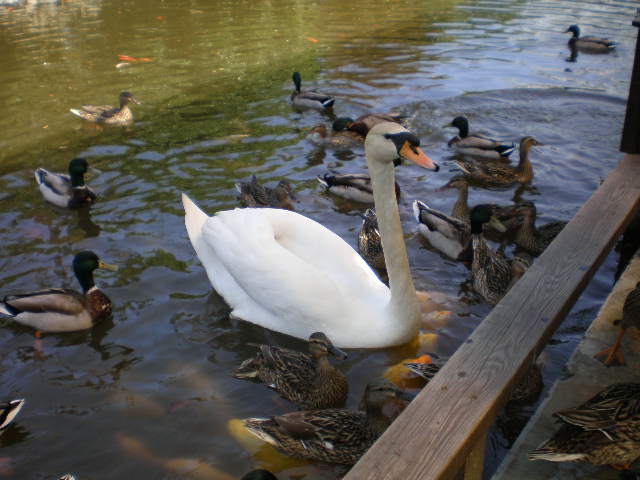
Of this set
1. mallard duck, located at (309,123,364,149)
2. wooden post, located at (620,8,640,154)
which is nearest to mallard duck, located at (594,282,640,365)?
wooden post, located at (620,8,640,154)

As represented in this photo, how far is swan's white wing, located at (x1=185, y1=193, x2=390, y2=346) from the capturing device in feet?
15.8

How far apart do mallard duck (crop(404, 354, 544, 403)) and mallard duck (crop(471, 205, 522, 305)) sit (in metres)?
1.25

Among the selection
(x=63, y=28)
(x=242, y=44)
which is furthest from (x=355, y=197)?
(x=63, y=28)

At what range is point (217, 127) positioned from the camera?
33.4 feet

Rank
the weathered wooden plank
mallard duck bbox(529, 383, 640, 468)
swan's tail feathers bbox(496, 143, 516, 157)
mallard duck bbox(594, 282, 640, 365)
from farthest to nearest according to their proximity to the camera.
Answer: swan's tail feathers bbox(496, 143, 516, 157)
mallard duck bbox(594, 282, 640, 365)
mallard duck bbox(529, 383, 640, 468)
the weathered wooden plank

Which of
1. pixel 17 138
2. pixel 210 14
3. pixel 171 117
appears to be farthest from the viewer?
pixel 210 14

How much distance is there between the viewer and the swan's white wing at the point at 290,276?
4812mm

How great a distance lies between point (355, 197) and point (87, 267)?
3.37 meters

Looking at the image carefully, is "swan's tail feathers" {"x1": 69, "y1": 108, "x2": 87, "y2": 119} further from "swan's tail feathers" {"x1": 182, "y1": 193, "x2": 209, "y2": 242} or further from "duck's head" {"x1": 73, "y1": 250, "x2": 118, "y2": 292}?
"duck's head" {"x1": 73, "y1": 250, "x2": 118, "y2": 292}

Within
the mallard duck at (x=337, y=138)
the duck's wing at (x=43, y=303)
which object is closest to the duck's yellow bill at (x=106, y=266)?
the duck's wing at (x=43, y=303)

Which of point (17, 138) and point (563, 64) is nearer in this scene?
point (17, 138)

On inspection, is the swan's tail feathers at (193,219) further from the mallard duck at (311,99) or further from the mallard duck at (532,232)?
the mallard duck at (311,99)

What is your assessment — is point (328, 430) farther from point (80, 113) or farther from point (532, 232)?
point (80, 113)

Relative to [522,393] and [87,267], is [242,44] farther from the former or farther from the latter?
[522,393]
